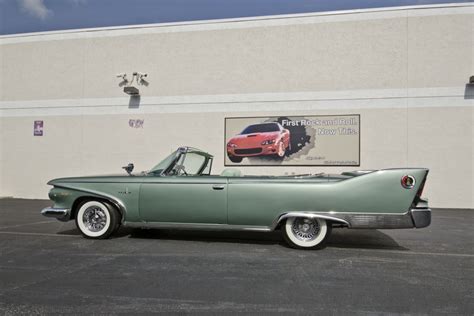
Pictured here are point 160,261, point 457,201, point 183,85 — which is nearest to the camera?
point 160,261

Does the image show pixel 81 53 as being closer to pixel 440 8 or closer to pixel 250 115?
pixel 250 115

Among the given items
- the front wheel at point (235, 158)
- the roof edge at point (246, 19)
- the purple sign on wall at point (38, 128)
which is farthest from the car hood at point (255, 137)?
the purple sign on wall at point (38, 128)

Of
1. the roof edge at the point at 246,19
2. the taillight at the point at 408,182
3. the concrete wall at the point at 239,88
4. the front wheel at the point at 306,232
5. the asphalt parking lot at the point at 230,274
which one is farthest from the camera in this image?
the roof edge at the point at 246,19

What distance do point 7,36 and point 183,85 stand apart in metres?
8.02

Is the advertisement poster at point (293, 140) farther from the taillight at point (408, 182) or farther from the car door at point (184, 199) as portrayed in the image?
the taillight at point (408, 182)

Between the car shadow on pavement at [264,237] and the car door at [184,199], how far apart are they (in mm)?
602

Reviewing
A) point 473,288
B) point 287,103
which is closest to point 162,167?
point 473,288

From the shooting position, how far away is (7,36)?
1376 centimetres

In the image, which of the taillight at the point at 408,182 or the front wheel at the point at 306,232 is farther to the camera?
the front wheel at the point at 306,232

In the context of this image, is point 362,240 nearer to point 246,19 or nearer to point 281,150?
point 281,150

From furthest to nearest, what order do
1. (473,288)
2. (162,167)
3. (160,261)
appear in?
(162,167)
(160,261)
(473,288)

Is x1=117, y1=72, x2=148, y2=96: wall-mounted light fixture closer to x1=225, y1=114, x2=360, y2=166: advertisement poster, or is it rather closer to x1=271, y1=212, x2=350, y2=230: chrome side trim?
x1=225, y1=114, x2=360, y2=166: advertisement poster

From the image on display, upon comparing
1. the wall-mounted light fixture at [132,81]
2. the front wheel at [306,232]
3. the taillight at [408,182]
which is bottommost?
the front wheel at [306,232]

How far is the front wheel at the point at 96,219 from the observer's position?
5.36m
